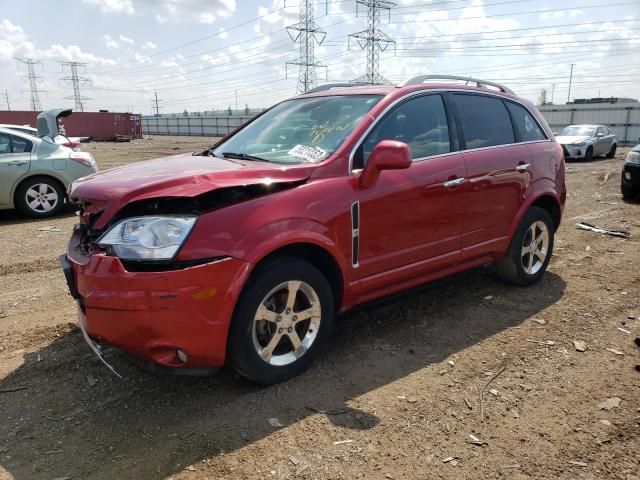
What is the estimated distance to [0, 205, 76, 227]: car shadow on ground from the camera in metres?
8.73

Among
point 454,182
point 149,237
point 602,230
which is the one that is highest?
point 454,182

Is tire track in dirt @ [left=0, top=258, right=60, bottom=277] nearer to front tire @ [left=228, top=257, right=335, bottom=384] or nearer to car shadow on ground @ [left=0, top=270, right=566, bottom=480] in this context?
car shadow on ground @ [left=0, top=270, right=566, bottom=480]

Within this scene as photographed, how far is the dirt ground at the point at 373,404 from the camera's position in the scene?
262 cm

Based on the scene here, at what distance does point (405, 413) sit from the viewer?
304 centimetres

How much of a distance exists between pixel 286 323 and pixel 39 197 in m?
7.40

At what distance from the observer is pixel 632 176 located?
10391 millimetres

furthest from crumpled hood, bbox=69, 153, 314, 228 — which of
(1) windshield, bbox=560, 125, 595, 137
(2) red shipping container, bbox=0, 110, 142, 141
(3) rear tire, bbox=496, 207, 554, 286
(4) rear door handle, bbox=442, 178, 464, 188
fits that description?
(2) red shipping container, bbox=0, 110, 142, 141

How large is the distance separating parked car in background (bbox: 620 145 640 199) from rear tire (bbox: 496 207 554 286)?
253 inches

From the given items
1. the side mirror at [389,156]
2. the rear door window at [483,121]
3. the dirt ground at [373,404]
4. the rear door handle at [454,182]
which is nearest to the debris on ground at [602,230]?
the dirt ground at [373,404]

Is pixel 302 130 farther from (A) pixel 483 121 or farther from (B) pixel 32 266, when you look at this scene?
(B) pixel 32 266

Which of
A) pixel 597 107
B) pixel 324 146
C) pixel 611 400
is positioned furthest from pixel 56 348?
pixel 597 107

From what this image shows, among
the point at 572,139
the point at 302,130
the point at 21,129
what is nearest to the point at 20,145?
the point at 21,129

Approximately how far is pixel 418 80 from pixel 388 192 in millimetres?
1196

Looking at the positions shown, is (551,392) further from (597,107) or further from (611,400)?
(597,107)
